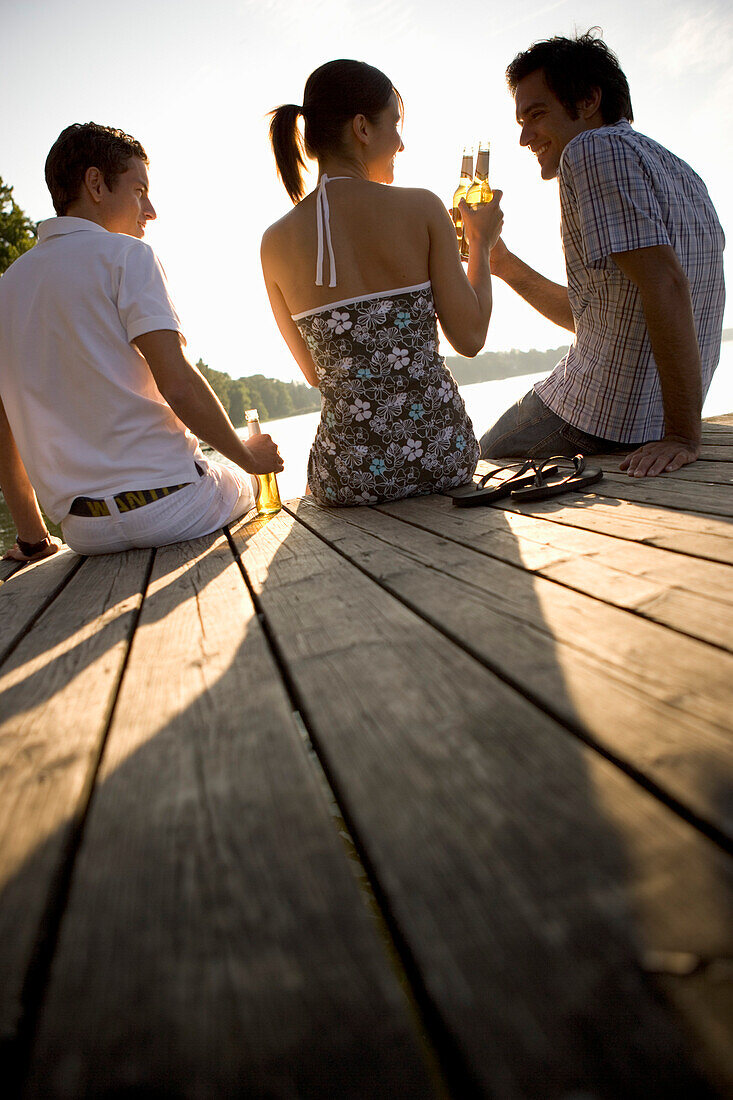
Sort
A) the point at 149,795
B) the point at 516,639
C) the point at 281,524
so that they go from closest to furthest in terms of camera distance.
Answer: the point at 149,795
the point at 516,639
the point at 281,524

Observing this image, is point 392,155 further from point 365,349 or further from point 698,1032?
point 698,1032

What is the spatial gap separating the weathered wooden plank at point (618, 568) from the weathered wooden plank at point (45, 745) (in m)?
0.75

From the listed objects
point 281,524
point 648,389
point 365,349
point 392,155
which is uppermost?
point 392,155

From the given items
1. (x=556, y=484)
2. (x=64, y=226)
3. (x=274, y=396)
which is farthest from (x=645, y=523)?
(x=274, y=396)

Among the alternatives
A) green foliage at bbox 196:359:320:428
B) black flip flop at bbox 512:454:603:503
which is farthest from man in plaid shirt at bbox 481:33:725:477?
green foliage at bbox 196:359:320:428

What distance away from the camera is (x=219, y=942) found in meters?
0.42

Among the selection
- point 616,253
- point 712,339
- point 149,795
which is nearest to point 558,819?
point 149,795

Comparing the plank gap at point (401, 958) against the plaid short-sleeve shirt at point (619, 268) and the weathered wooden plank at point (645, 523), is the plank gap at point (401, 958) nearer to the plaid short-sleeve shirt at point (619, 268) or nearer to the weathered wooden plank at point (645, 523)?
the weathered wooden plank at point (645, 523)

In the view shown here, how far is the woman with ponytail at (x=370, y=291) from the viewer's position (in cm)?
192

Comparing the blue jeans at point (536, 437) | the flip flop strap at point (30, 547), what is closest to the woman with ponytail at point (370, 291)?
the blue jeans at point (536, 437)

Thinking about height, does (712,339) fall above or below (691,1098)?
above

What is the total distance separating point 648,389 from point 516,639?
69.3 inches

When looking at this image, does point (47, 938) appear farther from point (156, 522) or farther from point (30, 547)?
point (30, 547)

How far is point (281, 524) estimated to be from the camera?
2.06 metres
